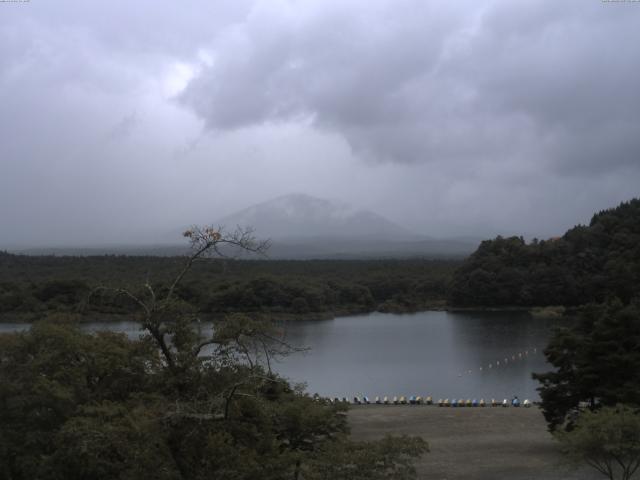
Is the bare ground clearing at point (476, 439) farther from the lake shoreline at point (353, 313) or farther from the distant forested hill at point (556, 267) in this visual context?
the distant forested hill at point (556, 267)

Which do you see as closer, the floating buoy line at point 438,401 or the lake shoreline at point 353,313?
the floating buoy line at point 438,401

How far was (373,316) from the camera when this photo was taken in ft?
189

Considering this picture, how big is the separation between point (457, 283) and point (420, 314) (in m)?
5.35

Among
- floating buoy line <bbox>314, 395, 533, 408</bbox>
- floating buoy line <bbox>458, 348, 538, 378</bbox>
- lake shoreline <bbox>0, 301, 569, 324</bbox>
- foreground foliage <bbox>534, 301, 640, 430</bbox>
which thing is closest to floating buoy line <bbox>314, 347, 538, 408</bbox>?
floating buoy line <bbox>314, 395, 533, 408</bbox>

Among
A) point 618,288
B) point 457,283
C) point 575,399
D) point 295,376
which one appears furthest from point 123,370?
point 457,283

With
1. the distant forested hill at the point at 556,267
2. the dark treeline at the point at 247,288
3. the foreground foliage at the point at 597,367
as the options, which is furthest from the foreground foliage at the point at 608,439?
the distant forested hill at the point at 556,267

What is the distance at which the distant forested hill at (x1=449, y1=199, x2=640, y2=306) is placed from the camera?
5747 centimetres

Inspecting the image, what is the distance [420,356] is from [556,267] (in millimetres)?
28256

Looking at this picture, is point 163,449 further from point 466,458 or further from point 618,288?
point 618,288

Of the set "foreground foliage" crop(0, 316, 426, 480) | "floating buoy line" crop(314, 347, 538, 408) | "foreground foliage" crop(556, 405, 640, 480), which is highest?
"foreground foliage" crop(0, 316, 426, 480)

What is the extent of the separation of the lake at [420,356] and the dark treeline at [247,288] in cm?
375

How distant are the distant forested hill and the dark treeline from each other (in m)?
4.49

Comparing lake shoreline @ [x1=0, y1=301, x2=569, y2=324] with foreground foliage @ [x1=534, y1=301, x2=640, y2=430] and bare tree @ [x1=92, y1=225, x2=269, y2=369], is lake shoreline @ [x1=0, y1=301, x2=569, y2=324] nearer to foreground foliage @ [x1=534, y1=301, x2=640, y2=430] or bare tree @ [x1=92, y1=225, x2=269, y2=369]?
foreground foliage @ [x1=534, y1=301, x2=640, y2=430]

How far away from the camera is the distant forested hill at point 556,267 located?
57469mm
